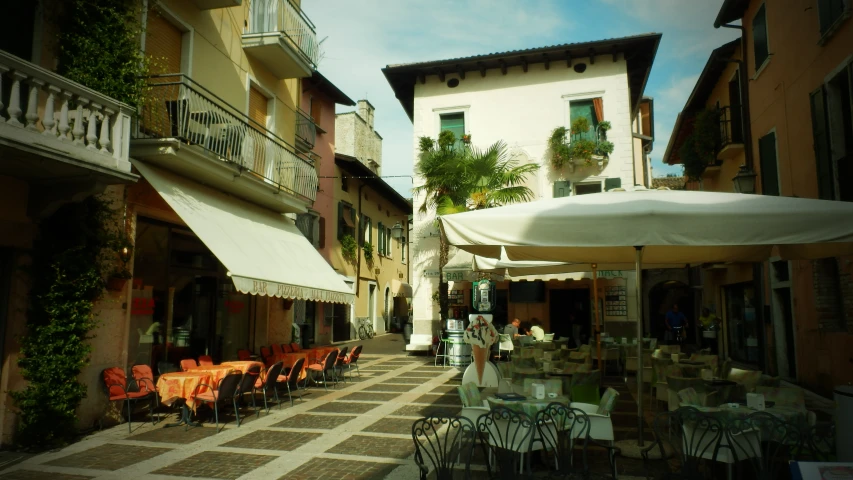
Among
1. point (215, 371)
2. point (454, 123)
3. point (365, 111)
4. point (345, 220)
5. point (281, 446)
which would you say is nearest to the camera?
point (281, 446)

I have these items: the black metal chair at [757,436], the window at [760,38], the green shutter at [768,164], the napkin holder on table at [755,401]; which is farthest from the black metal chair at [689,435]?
the window at [760,38]

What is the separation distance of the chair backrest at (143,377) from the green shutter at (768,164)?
13895mm

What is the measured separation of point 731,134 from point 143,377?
52.2 feet

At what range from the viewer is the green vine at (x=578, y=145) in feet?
62.6

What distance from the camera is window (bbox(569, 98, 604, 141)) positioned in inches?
780

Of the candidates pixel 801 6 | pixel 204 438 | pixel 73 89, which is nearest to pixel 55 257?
pixel 73 89

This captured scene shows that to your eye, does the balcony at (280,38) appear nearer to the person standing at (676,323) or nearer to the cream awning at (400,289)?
the person standing at (676,323)

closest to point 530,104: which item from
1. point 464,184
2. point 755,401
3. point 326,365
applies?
point 464,184

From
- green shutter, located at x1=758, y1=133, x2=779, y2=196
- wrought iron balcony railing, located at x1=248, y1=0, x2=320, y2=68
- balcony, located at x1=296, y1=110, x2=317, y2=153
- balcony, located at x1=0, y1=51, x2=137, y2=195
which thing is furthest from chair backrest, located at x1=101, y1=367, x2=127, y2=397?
green shutter, located at x1=758, y1=133, x2=779, y2=196

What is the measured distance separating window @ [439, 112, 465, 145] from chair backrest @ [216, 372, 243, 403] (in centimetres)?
1486

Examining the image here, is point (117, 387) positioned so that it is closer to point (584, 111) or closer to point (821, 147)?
point (821, 147)

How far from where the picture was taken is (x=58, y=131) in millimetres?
6840

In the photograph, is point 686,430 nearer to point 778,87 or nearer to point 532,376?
point 532,376

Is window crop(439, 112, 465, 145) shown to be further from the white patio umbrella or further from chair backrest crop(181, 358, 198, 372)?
the white patio umbrella
